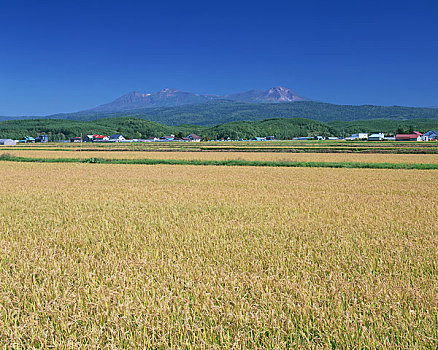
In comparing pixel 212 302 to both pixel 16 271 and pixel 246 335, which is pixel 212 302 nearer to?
pixel 246 335

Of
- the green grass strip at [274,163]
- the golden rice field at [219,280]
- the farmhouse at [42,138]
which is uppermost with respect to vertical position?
the farmhouse at [42,138]

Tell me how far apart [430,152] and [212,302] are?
6274 centimetres

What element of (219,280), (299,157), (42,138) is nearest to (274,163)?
(299,157)

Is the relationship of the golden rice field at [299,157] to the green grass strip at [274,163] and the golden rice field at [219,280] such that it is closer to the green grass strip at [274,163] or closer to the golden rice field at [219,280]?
the green grass strip at [274,163]

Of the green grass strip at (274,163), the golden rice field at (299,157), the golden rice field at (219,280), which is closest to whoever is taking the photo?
the golden rice field at (219,280)

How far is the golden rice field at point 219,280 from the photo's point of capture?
3570mm

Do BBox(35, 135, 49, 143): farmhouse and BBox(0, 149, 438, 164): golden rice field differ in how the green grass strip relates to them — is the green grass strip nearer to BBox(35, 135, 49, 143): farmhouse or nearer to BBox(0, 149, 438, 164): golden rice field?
BBox(0, 149, 438, 164): golden rice field

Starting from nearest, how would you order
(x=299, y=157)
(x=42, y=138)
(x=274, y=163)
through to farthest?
(x=274, y=163), (x=299, y=157), (x=42, y=138)

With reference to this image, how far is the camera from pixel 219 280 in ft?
15.5

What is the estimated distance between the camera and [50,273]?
16.9ft

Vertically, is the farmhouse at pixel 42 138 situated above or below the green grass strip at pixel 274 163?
above

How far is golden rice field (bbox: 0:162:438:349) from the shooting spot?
11.7ft

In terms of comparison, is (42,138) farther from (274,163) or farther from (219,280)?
(219,280)

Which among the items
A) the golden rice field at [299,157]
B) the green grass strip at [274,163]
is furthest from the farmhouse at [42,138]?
the green grass strip at [274,163]
